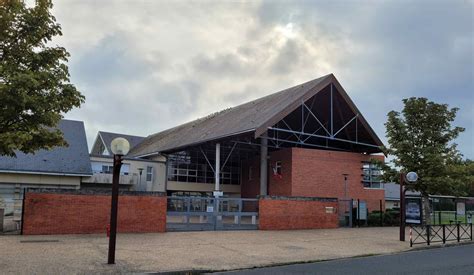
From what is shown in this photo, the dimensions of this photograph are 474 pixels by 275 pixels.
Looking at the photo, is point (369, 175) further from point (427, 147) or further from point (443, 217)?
point (427, 147)

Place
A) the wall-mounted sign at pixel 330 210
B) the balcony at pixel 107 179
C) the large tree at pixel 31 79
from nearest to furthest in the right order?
the large tree at pixel 31 79, the wall-mounted sign at pixel 330 210, the balcony at pixel 107 179

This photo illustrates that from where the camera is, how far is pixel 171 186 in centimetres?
3956

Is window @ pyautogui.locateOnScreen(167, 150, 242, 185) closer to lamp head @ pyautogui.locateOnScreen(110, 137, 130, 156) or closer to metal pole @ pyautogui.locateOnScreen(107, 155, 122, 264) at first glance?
lamp head @ pyautogui.locateOnScreen(110, 137, 130, 156)

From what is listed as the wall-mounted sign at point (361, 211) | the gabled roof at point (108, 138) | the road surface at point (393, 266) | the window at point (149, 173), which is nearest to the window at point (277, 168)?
the wall-mounted sign at point (361, 211)

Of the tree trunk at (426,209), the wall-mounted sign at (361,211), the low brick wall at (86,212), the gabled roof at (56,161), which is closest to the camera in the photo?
the low brick wall at (86,212)

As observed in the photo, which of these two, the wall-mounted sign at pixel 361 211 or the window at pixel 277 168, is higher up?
the window at pixel 277 168

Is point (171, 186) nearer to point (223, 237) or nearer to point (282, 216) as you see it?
point (282, 216)

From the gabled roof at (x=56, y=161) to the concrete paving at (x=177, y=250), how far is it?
1379 cm

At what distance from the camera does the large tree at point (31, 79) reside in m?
9.70

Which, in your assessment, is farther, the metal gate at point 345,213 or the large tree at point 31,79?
the metal gate at point 345,213

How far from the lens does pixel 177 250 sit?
14188 mm

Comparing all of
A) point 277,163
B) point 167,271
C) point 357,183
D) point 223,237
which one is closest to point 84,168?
point 277,163

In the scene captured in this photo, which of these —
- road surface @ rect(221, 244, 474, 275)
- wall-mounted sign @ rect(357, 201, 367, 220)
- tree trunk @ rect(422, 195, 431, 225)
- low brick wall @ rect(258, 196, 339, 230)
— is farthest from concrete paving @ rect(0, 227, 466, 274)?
tree trunk @ rect(422, 195, 431, 225)

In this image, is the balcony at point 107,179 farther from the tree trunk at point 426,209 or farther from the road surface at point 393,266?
the road surface at point 393,266
